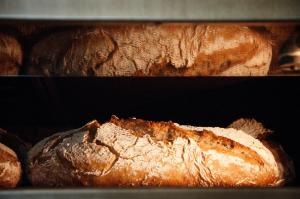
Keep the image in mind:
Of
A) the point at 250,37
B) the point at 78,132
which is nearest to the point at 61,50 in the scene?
the point at 78,132

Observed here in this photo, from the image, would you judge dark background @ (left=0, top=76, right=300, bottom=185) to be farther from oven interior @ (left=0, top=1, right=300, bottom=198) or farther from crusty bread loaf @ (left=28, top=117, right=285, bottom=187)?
crusty bread loaf @ (left=28, top=117, right=285, bottom=187)

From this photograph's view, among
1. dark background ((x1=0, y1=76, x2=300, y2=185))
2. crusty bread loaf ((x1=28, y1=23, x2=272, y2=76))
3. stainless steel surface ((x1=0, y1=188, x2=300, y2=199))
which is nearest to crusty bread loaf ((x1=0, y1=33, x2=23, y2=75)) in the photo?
crusty bread loaf ((x1=28, y1=23, x2=272, y2=76))

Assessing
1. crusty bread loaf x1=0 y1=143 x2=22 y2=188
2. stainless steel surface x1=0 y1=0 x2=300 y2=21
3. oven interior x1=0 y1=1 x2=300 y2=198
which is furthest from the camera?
oven interior x1=0 y1=1 x2=300 y2=198

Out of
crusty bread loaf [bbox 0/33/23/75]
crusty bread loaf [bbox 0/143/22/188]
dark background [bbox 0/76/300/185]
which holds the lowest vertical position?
crusty bread loaf [bbox 0/143/22/188]

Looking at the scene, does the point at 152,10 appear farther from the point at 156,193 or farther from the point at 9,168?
the point at 9,168

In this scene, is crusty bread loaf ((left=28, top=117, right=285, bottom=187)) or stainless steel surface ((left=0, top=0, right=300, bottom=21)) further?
crusty bread loaf ((left=28, top=117, right=285, bottom=187))

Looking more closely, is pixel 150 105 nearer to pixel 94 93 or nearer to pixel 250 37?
pixel 94 93

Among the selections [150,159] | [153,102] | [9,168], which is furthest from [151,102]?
[9,168]

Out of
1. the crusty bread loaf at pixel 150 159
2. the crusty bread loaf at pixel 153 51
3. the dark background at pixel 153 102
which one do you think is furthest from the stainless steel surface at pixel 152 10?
the dark background at pixel 153 102
